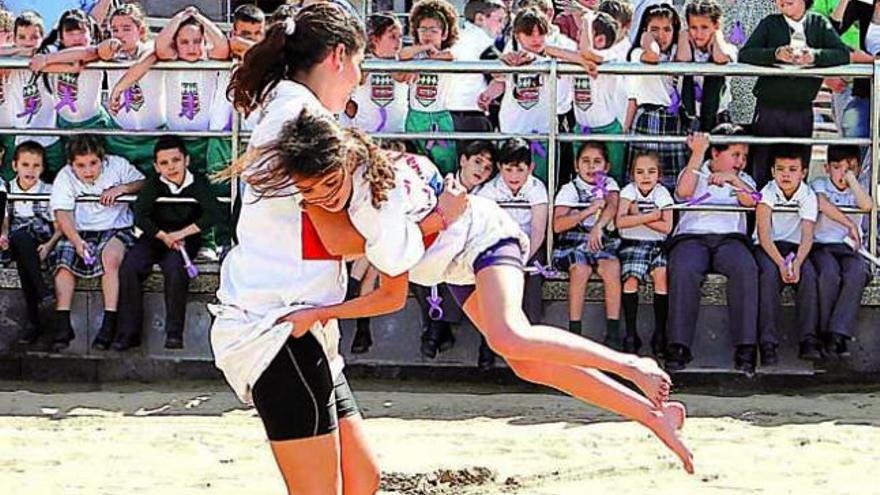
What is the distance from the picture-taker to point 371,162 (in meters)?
4.25

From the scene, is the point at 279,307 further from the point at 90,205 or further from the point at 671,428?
the point at 90,205

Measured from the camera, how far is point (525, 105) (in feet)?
29.8

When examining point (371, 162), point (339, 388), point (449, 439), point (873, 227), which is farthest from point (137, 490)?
point (873, 227)

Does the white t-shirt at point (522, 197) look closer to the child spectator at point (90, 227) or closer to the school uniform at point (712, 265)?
the school uniform at point (712, 265)

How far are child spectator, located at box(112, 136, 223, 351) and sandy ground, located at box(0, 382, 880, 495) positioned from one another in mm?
431

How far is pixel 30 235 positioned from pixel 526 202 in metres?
2.90

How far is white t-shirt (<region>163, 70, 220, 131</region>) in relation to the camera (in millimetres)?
9227

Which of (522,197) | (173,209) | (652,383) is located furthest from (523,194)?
(652,383)

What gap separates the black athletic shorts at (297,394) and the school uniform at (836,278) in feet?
16.2

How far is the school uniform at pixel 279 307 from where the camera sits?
426cm

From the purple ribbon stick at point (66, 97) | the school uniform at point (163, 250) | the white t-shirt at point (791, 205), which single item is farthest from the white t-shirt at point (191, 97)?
the white t-shirt at point (791, 205)

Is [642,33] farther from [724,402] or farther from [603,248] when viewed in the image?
[724,402]

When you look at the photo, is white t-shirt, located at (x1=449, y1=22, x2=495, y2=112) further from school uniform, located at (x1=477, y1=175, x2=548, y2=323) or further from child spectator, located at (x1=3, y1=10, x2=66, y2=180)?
child spectator, located at (x1=3, y1=10, x2=66, y2=180)

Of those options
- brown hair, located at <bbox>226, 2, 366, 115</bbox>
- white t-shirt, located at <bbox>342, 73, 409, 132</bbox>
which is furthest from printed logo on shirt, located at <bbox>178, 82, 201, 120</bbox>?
brown hair, located at <bbox>226, 2, 366, 115</bbox>
